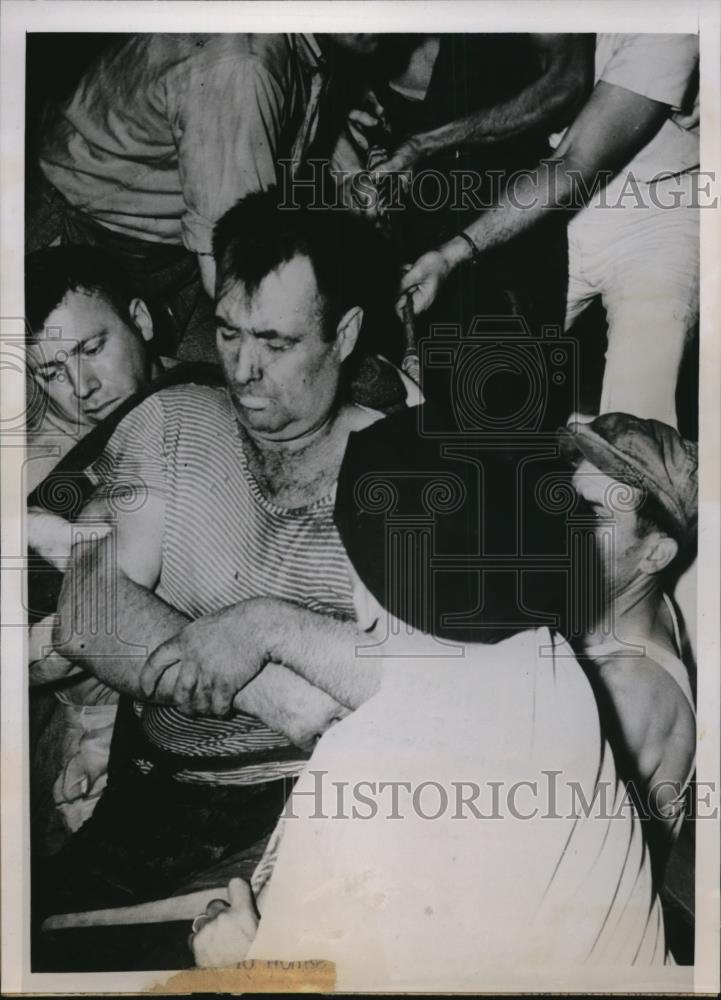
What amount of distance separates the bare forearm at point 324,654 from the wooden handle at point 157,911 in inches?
21.3

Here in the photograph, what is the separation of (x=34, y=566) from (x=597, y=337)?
1452 millimetres

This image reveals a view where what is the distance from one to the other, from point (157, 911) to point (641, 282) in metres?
1.89

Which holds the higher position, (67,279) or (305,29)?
(305,29)

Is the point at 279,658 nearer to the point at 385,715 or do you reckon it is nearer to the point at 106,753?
the point at 385,715

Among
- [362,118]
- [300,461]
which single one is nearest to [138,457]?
[300,461]

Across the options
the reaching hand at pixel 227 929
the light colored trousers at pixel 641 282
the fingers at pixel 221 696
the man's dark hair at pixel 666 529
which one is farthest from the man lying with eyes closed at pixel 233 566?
the man's dark hair at pixel 666 529

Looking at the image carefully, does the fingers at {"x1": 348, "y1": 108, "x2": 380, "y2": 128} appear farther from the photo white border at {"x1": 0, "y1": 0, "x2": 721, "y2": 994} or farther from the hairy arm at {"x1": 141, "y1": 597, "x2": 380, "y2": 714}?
the hairy arm at {"x1": 141, "y1": 597, "x2": 380, "y2": 714}

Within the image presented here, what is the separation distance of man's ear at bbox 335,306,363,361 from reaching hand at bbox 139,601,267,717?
0.65 meters

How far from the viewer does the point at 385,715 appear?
6.58ft

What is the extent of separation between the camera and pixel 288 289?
2014 millimetres

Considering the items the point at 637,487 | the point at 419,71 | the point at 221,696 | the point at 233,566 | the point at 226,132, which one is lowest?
the point at 221,696

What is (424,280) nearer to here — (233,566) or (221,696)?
(233,566)

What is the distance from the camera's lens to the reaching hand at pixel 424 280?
6.62 ft

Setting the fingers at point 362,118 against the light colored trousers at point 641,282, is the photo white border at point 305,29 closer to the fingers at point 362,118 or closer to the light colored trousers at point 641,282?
the light colored trousers at point 641,282
